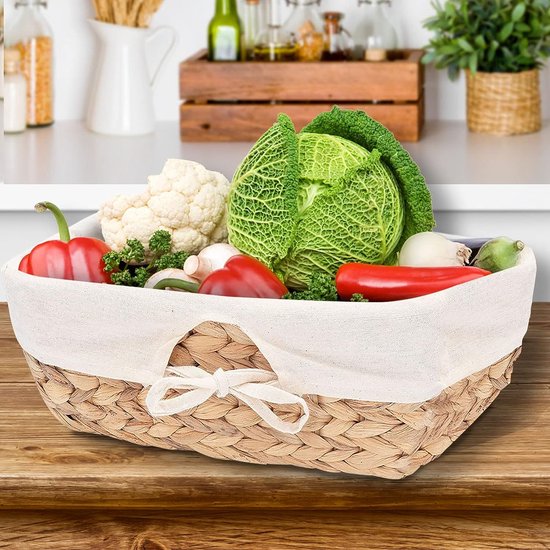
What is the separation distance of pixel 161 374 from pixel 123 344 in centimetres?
4

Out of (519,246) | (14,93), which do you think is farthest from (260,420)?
(14,93)

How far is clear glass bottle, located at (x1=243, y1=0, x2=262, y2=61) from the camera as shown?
2041 mm

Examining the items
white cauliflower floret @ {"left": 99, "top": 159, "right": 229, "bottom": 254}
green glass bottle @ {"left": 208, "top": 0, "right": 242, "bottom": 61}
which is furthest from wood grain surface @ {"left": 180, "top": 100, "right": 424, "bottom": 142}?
white cauliflower floret @ {"left": 99, "top": 159, "right": 229, "bottom": 254}

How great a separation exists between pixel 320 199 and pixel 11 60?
1207mm

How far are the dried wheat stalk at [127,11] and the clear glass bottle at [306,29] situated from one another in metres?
0.26

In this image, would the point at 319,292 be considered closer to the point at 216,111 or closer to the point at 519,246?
the point at 519,246

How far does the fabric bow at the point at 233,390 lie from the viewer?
77 centimetres

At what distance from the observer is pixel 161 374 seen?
804 mm

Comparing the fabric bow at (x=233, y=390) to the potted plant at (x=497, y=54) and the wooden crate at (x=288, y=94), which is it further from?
the potted plant at (x=497, y=54)

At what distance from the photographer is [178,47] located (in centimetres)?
219

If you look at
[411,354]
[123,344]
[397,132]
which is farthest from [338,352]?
[397,132]

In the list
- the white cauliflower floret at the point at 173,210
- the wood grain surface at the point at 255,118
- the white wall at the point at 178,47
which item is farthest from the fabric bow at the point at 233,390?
the white wall at the point at 178,47

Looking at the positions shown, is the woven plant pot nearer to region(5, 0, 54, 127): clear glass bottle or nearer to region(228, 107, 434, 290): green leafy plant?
region(5, 0, 54, 127): clear glass bottle

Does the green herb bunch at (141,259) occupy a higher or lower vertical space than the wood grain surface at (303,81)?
lower
